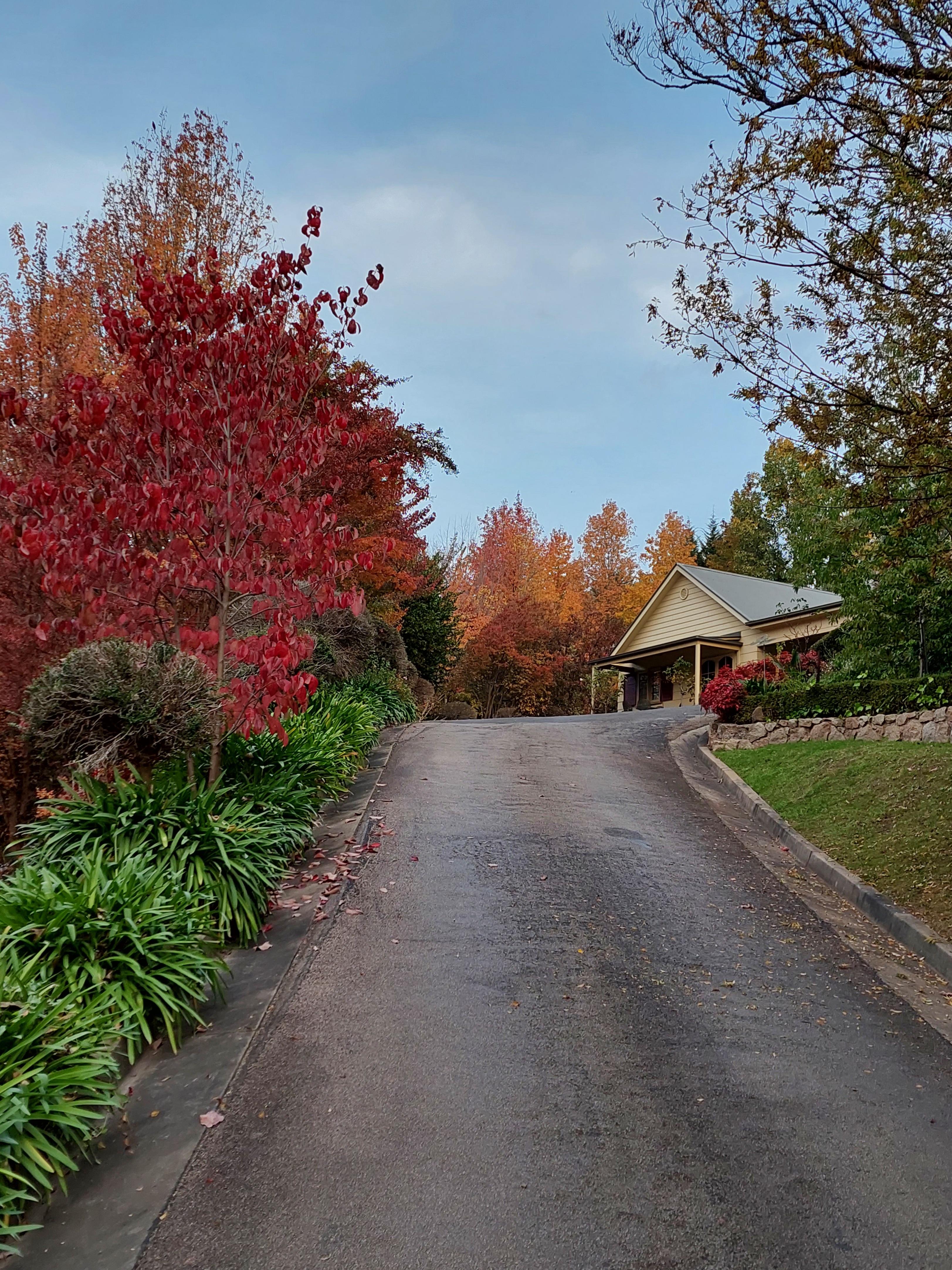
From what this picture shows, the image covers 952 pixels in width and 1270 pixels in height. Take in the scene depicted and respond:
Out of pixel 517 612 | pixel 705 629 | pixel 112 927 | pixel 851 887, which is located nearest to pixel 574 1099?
pixel 112 927

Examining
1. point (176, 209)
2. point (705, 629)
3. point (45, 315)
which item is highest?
point (176, 209)

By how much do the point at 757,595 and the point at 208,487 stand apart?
23.6 meters

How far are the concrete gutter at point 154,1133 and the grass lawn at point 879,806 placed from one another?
15.0 ft

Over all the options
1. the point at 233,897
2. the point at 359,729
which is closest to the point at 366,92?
the point at 359,729

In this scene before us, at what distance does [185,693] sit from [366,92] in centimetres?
848

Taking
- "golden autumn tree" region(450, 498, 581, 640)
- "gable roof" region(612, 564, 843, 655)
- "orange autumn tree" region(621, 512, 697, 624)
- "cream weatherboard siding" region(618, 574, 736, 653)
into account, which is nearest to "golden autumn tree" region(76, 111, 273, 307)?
"gable roof" region(612, 564, 843, 655)

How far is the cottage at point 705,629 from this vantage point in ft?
73.9

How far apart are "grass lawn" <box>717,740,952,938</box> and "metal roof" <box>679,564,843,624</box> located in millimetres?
10653

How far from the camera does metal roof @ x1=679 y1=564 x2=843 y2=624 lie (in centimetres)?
2308

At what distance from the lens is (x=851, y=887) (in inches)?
258

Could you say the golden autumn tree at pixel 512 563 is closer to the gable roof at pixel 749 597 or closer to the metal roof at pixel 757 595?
the gable roof at pixel 749 597

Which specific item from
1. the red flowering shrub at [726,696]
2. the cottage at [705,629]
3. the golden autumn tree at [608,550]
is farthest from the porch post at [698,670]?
the golden autumn tree at [608,550]

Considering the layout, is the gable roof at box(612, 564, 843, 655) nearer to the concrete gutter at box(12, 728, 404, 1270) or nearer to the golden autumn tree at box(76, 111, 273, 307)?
the golden autumn tree at box(76, 111, 273, 307)

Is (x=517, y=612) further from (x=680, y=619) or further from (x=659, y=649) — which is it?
(x=680, y=619)
